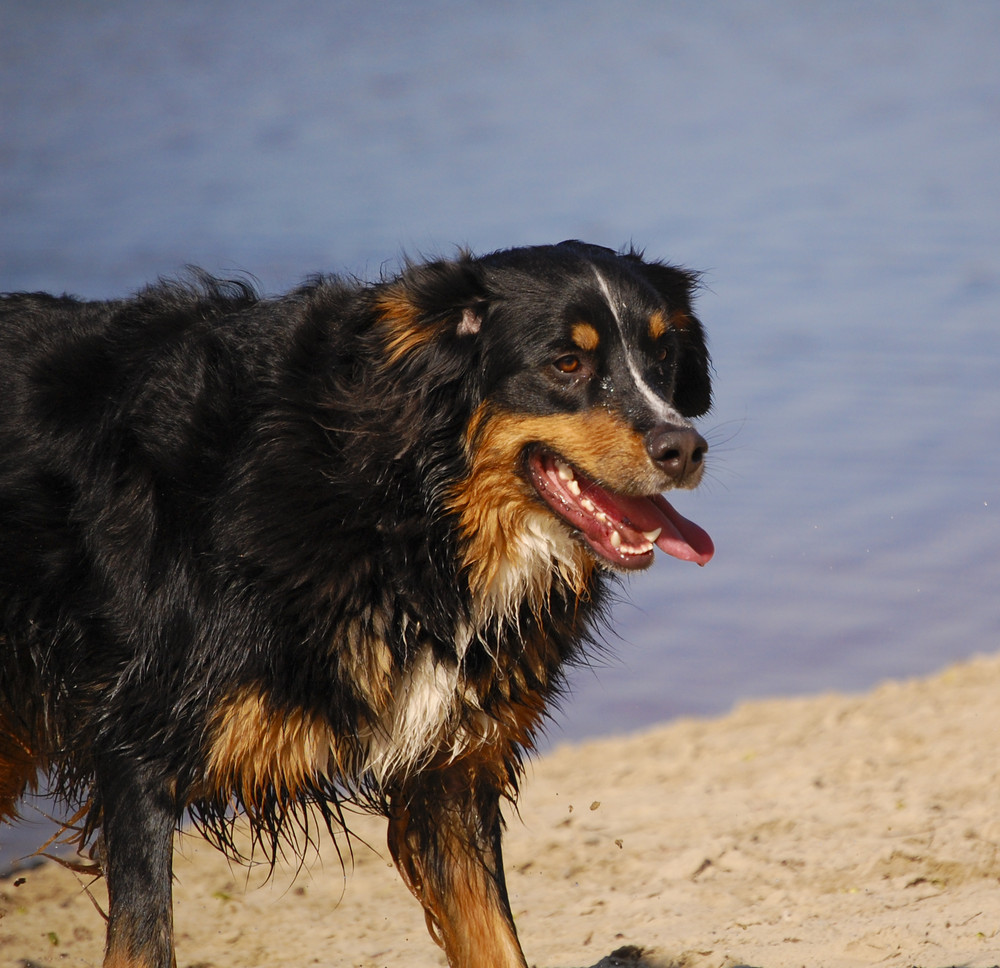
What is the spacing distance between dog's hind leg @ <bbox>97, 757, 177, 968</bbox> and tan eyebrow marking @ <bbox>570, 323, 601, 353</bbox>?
177 centimetres

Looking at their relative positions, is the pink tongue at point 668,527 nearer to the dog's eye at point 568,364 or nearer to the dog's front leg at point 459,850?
the dog's eye at point 568,364

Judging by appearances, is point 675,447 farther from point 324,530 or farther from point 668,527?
point 324,530

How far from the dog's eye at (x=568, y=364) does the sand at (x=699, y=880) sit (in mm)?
2270

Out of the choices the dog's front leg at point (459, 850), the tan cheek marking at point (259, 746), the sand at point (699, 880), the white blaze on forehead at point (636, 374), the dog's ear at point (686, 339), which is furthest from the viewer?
the sand at point (699, 880)

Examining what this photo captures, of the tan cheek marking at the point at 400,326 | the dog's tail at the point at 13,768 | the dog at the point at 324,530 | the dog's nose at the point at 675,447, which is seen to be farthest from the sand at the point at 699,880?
the tan cheek marking at the point at 400,326

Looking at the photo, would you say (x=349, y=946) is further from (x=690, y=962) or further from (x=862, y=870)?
(x=862, y=870)

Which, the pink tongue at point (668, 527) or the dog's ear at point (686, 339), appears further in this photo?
the dog's ear at point (686, 339)

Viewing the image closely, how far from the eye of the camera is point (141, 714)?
386 cm

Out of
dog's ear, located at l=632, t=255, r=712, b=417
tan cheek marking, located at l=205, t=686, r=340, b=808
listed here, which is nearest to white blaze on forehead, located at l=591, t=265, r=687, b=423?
dog's ear, located at l=632, t=255, r=712, b=417

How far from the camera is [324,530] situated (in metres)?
3.87

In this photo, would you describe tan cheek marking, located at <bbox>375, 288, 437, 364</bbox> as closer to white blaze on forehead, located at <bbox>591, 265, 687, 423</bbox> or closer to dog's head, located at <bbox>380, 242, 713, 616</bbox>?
dog's head, located at <bbox>380, 242, 713, 616</bbox>

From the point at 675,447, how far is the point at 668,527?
350mm

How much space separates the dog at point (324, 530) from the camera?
12.6ft

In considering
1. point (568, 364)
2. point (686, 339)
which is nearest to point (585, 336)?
point (568, 364)
